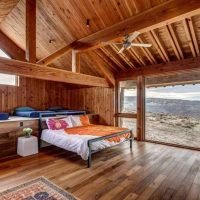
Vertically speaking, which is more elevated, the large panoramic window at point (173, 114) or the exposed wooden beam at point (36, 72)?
the exposed wooden beam at point (36, 72)

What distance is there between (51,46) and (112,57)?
7.23 feet

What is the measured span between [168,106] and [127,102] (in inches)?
61.8

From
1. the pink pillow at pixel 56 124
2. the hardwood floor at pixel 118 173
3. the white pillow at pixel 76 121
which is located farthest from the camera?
the white pillow at pixel 76 121

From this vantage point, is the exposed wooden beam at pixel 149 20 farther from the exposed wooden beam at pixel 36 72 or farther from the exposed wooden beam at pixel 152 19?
the exposed wooden beam at pixel 36 72

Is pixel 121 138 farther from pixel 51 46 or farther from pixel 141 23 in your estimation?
pixel 51 46

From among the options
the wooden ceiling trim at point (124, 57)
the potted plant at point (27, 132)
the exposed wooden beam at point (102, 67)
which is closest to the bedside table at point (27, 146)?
the potted plant at point (27, 132)

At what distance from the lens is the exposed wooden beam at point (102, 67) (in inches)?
213

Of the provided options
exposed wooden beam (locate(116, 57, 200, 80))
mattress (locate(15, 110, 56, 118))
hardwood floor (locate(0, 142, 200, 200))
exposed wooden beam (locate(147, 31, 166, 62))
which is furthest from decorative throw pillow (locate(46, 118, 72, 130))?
exposed wooden beam (locate(147, 31, 166, 62))

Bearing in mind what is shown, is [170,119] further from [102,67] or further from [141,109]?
[102,67]

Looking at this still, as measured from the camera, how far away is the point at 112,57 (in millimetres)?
5492

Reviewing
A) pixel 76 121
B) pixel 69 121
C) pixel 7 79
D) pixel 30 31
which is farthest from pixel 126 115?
pixel 7 79

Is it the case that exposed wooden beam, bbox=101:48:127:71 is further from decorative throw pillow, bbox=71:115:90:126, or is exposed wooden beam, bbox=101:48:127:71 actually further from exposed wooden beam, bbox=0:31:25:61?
exposed wooden beam, bbox=0:31:25:61

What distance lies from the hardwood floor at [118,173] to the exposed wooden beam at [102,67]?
277cm

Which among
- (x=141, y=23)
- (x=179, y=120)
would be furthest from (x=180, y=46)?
(x=179, y=120)
